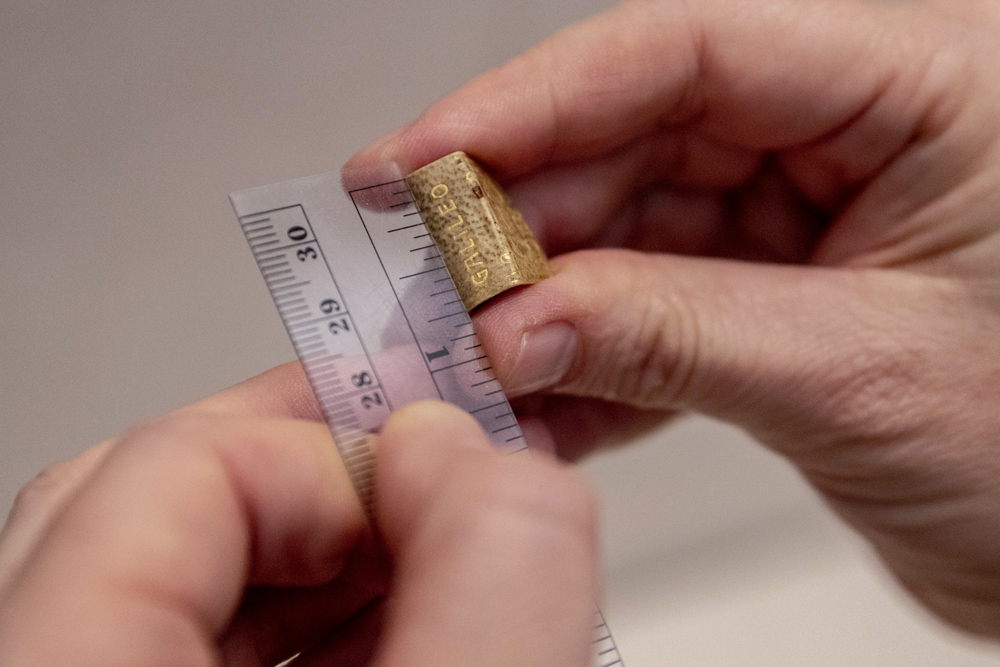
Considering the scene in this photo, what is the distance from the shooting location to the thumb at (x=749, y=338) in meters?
0.79

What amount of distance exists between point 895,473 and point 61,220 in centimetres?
115

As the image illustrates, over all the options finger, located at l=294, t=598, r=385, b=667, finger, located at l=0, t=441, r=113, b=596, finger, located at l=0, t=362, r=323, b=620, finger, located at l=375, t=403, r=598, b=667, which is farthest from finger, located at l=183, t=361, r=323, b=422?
finger, located at l=375, t=403, r=598, b=667

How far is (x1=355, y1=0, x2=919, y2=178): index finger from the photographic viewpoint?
32.9 inches

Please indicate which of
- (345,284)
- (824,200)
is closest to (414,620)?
(345,284)

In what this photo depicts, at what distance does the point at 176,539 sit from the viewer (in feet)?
1.50

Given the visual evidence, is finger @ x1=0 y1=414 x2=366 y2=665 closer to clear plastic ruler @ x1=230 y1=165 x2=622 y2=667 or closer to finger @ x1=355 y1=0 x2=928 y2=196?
clear plastic ruler @ x1=230 y1=165 x2=622 y2=667

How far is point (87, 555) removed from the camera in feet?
1.45

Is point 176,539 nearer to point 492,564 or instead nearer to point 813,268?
point 492,564

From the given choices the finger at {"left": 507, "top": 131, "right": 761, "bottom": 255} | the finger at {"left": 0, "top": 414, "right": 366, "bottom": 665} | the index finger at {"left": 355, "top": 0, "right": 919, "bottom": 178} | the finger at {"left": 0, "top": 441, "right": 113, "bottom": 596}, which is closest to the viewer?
the finger at {"left": 0, "top": 414, "right": 366, "bottom": 665}

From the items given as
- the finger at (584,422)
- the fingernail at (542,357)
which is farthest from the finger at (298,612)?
the finger at (584,422)

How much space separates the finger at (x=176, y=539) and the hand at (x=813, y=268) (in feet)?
0.91

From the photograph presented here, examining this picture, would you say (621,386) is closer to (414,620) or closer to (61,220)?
(414,620)

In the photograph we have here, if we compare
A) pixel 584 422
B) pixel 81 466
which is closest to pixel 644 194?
pixel 584 422

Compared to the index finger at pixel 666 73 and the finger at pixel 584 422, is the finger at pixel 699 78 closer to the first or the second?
the index finger at pixel 666 73
